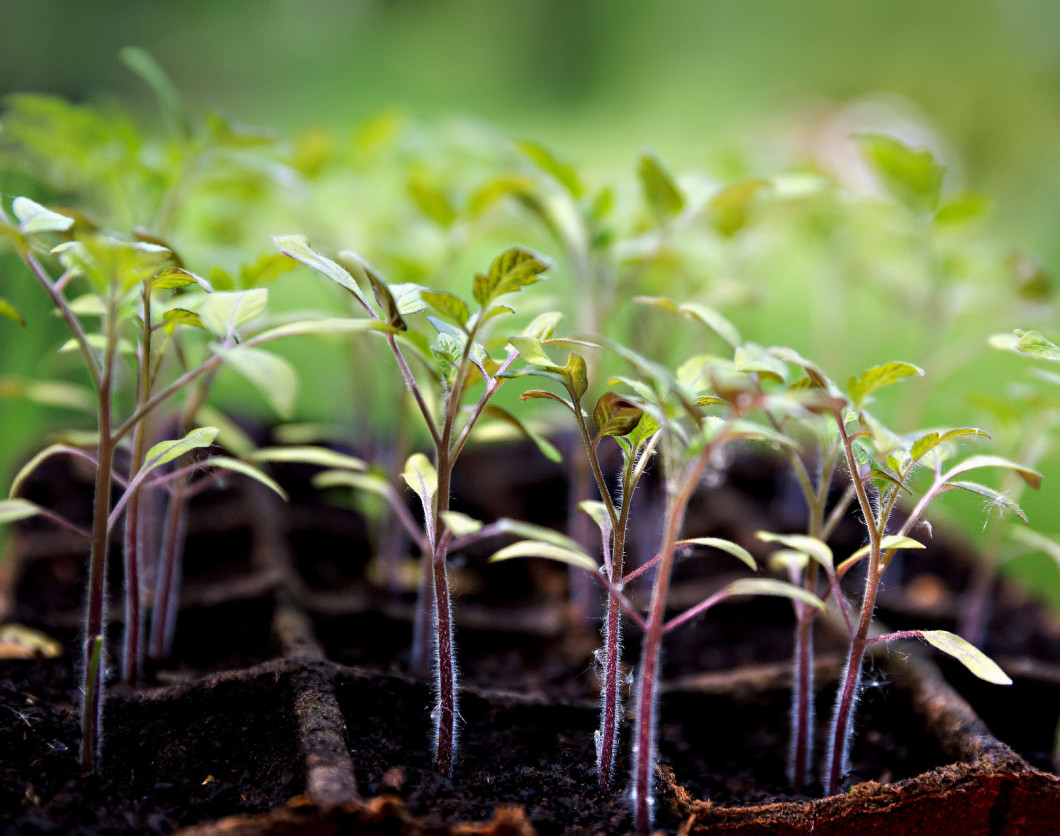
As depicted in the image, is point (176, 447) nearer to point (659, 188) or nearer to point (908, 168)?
point (659, 188)

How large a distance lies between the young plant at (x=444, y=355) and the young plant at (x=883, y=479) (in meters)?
0.24

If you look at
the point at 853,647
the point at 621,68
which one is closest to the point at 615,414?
the point at 853,647

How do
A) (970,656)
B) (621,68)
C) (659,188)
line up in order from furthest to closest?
(621,68)
(659,188)
(970,656)

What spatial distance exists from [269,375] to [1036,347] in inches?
23.3

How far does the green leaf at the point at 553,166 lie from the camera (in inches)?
38.8

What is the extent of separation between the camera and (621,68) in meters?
5.30

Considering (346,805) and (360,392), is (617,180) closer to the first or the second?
(360,392)

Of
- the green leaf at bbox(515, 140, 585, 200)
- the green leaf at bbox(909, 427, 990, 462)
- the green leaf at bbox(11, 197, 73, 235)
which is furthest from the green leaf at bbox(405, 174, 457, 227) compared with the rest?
the green leaf at bbox(909, 427, 990, 462)

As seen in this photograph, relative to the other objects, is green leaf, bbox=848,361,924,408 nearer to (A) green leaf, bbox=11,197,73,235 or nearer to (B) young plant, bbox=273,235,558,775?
(B) young plant, bbox=273,235,558,775

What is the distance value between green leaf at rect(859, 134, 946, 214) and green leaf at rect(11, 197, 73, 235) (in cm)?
89

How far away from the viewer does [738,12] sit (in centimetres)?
528

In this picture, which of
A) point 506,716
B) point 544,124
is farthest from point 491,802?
point 544,124

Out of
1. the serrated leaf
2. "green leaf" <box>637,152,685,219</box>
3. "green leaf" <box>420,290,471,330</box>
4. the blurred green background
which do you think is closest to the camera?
the serrated leaf

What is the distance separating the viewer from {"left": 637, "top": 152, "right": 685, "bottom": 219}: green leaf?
92 cm
